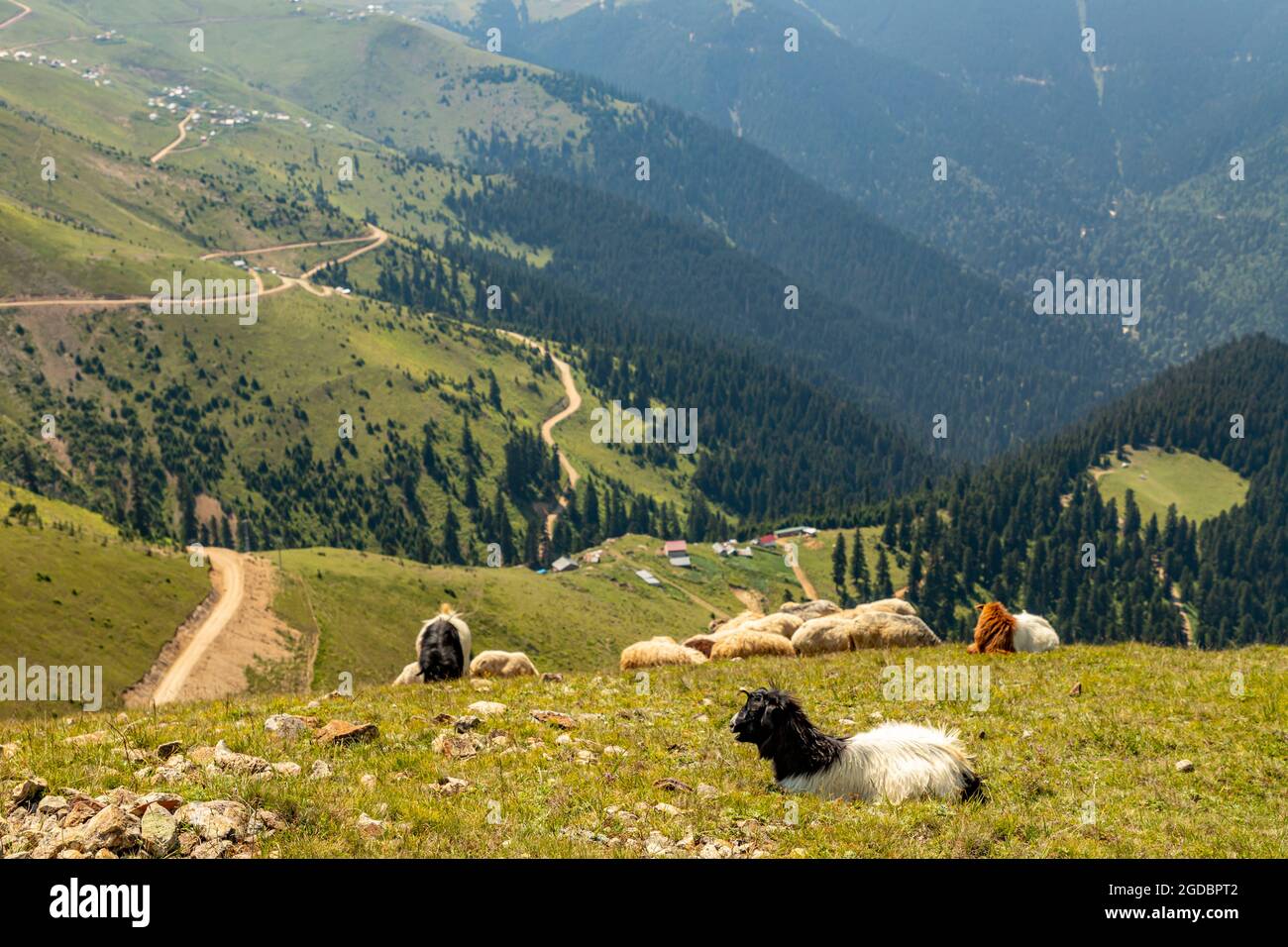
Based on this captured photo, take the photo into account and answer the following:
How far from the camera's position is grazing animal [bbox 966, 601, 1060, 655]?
36031 mm

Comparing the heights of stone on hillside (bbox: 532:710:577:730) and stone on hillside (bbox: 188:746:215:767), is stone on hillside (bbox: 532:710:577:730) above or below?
below

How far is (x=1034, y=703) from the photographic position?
26156 millimetres

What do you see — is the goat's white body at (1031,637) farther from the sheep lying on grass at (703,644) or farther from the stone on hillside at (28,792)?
the stone on hillside at (28,792)

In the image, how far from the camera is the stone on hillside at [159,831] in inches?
563

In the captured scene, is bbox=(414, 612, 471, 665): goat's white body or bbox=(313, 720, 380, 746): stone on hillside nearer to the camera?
bbox=(313, 720, 380, 746): stone on hillside

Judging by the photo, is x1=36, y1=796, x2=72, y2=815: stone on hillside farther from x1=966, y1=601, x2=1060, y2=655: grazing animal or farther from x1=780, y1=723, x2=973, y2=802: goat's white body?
x1=966, y1=601, x2=1060, y2=655: grazing animal

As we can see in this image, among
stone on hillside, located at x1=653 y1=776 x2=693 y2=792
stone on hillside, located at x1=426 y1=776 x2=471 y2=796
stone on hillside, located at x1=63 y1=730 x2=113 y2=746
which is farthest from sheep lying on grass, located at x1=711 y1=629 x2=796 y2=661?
stone on hillside, located at x1=63 y1=730 x2=113 y2=746

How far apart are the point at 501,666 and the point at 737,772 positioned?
75.5 feet

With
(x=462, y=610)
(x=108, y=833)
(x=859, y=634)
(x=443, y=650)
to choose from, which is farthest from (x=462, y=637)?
(x=462, y=610)

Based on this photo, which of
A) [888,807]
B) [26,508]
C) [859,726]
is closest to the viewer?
[888,807]

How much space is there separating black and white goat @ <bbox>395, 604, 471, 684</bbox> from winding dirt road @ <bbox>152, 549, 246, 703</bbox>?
2863cm
